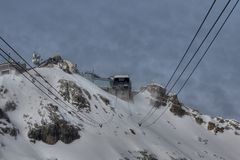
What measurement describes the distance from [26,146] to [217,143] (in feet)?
188

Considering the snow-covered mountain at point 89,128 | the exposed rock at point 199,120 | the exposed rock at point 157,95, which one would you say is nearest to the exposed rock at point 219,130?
the snow-covered mountain at point 89,128

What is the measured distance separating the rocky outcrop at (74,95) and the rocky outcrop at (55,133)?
10.2 m

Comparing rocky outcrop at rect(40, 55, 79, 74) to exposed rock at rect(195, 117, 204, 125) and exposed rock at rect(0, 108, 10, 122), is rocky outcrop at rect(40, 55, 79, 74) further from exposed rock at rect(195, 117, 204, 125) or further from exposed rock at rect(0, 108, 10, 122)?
exposed rock at rect(195, 117, 204, 125)

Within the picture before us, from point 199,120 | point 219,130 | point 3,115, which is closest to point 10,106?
point 3,115

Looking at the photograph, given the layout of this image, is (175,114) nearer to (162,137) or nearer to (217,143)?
(217,143)

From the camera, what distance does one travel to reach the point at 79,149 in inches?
3034

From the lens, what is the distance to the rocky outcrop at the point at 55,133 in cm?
7681

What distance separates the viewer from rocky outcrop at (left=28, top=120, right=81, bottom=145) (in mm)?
76812

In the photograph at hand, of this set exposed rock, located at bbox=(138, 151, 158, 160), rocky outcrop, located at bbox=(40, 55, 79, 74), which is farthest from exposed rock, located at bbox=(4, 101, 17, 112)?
rocky outcrop, located at bbox=(40, 55, 79, 74)

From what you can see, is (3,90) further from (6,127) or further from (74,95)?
(74,95)

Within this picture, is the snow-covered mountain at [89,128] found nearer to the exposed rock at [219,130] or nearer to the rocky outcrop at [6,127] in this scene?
the rocky outcrop at [6,127]

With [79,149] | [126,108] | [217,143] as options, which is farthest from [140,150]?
[217,143]

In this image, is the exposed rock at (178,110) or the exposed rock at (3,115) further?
the exposed rock at (178,110)

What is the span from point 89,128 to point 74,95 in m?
9.73
